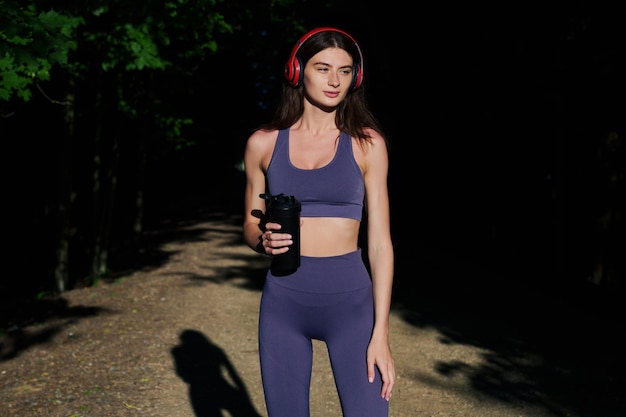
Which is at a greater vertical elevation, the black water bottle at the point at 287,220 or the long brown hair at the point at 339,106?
the long brown hair at the point at 339,106

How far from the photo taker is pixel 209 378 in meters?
A: 6.73

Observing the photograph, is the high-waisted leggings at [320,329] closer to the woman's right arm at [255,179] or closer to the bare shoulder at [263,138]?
the woman's right arm at [255,179]

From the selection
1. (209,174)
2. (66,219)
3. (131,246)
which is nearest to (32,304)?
(66,219)

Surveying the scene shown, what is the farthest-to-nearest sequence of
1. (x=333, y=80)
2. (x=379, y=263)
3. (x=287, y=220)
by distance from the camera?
(x=333, y=80)
(x=379, y=263)
(x=287, y=220)

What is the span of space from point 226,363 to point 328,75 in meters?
5.12


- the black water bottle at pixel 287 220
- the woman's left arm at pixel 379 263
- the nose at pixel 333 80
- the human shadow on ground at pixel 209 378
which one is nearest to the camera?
the black water bottle at pixel 287 220

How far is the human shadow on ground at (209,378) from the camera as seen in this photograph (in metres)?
5.96

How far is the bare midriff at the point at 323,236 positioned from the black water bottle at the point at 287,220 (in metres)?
0.11

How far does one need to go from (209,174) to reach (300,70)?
4424 cm

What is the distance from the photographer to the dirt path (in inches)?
242

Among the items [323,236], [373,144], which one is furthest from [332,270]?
[373,144]

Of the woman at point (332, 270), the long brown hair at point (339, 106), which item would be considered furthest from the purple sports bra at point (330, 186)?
the long brown hair at point (339, 106)

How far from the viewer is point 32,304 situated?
11.5 meters

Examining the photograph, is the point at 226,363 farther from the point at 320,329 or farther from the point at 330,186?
the point at 330,186
